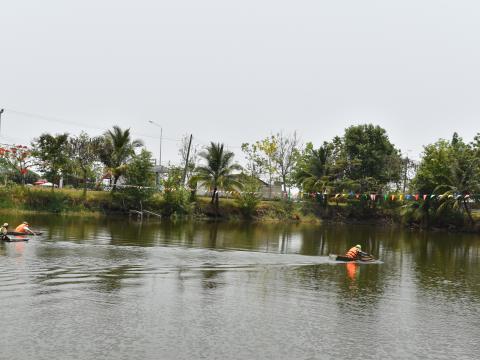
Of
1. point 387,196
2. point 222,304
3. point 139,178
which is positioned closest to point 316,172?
point 387,196

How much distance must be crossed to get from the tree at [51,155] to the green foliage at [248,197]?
2216 centimetres

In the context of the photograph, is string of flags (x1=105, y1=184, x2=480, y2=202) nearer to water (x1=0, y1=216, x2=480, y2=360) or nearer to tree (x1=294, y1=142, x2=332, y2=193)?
tree (x1=294, y1=142, x2=332, y2=193)

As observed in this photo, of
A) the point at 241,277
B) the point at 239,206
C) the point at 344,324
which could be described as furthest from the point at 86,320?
the point at 239,206

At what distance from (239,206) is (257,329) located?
5636cm

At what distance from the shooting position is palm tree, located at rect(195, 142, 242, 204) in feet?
Result: 228

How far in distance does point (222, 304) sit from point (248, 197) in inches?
2083

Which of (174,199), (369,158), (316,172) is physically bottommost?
(174,199)

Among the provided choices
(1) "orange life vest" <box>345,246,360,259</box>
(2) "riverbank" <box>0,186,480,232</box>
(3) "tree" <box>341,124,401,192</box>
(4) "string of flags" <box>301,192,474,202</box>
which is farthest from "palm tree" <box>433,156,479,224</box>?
(1) "orange life vest" <box>345,246,360,259</box>

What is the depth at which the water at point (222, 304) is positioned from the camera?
14.9m

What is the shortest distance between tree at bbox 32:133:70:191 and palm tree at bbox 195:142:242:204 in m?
16.6

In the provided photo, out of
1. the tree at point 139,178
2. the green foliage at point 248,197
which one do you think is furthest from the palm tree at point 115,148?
the green foliage at point 248,197

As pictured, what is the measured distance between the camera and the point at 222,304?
1955 cm

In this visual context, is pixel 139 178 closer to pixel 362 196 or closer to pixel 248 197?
pixel 248 197

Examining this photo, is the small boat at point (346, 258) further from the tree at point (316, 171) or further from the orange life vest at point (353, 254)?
the tree at point (316, 171)
